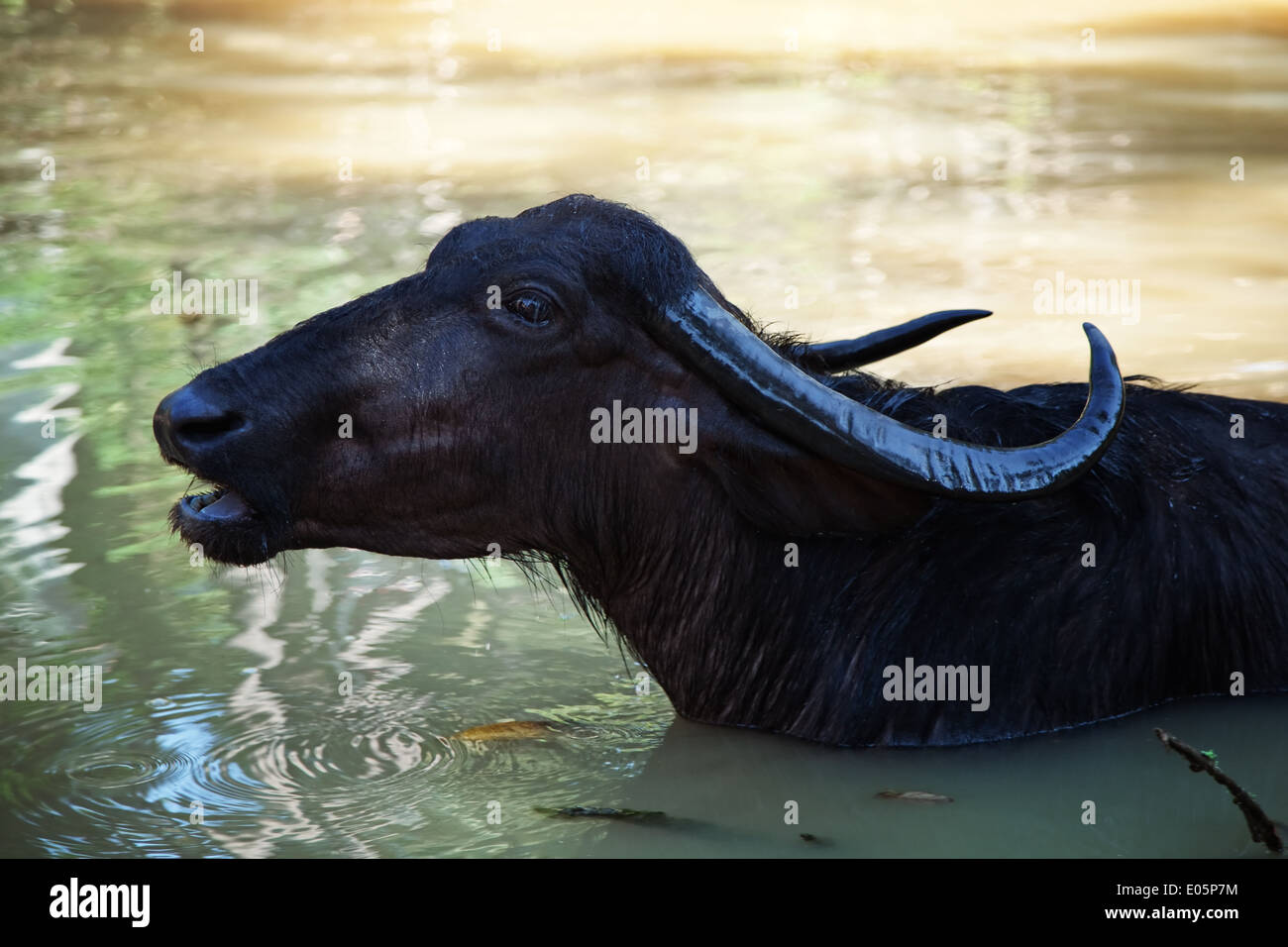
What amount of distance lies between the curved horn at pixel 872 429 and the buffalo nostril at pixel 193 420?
4.23ft

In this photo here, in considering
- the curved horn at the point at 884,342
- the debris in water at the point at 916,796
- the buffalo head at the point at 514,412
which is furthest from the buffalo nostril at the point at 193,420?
the debris in water at the point at 916,796

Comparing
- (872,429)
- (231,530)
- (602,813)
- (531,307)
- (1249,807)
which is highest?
(531,307)

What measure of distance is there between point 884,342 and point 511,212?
7.01 m

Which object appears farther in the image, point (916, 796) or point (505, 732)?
point (505, 732)

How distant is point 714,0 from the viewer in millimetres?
24281

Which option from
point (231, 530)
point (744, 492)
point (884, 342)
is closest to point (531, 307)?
point (744, 492)

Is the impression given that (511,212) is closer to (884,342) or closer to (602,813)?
(884,342)

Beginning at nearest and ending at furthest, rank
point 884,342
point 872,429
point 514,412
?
point 872,429, point 514,412, point 884,342

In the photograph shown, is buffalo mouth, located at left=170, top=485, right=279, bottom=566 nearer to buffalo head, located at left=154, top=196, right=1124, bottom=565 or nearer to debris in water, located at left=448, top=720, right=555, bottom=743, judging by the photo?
buffalo head, located at left=154, top=196, right=1124, bottom=565

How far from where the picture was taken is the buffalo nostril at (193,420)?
5.03m

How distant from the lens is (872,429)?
500 centimetres

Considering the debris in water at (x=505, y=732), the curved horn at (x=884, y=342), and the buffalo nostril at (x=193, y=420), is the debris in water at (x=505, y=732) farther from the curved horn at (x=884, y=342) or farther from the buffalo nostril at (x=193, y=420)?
the curved horn at (x=884, y=342)

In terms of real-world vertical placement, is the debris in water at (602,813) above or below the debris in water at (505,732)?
below
